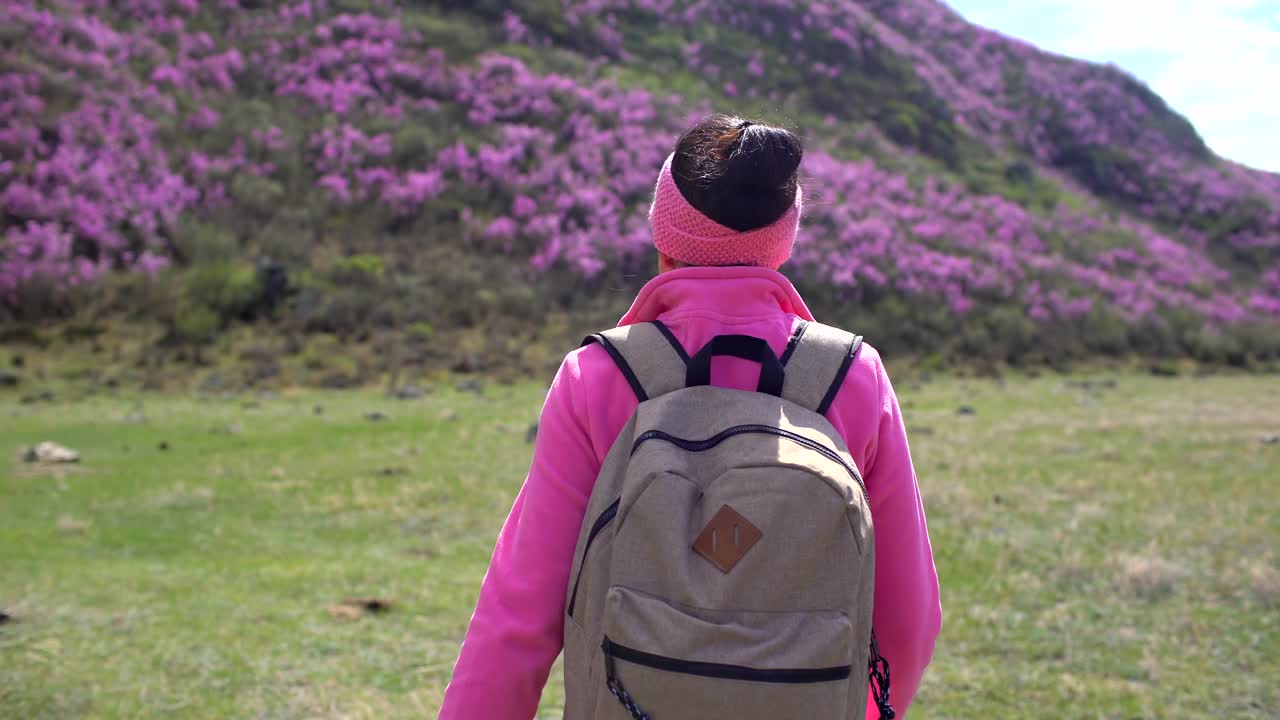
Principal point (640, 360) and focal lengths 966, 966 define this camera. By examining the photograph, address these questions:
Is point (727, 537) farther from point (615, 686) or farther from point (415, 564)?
point (415, 564)

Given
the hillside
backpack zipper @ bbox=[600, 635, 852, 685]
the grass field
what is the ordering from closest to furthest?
backpack zipper @ bbox=[600, 635, 852, 685]
the grass field
the hillside

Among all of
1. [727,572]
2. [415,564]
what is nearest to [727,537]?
[727,572]

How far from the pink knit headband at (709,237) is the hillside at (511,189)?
51.0 feet

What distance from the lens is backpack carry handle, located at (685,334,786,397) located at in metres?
1.81

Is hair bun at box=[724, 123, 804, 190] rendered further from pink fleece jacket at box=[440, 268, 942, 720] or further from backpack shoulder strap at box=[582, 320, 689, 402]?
backpack shoulder strap at box=[582, 320, 689, 402]

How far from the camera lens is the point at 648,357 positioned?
1.88 m

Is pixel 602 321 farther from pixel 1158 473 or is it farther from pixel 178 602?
pixel 178 602

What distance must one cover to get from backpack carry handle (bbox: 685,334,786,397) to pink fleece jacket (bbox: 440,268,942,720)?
0.03m

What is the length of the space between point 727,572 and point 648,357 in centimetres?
48

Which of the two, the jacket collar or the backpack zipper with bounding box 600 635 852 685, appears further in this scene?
the jacket collar

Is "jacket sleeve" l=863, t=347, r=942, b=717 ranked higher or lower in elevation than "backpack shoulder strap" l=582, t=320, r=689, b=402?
lower

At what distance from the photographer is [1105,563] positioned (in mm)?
6633

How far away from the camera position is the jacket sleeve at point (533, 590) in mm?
1845

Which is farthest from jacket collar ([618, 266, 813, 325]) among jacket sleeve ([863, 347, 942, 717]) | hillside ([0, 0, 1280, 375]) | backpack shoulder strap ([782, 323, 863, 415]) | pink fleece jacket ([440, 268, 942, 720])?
hillside ([0, 0, 1280, 375])
